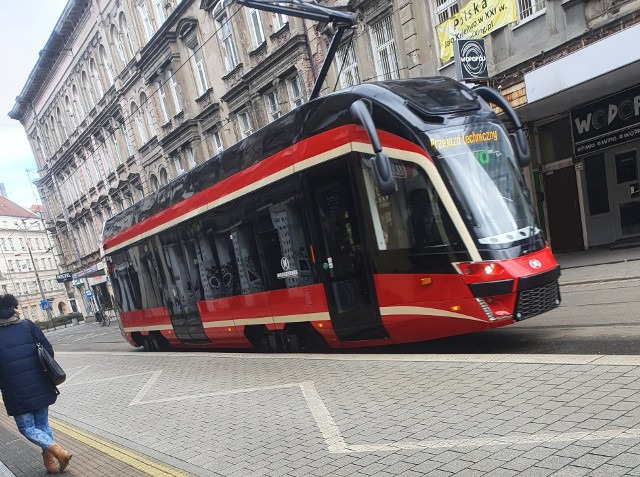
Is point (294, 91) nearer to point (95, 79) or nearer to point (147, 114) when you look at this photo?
→ point (147, 114)

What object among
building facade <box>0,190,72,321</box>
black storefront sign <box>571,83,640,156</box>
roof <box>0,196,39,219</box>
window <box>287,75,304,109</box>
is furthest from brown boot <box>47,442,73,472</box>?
roof <box>0,196,39,219</box>

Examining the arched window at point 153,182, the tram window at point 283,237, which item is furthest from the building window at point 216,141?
the tram window at point 283,237

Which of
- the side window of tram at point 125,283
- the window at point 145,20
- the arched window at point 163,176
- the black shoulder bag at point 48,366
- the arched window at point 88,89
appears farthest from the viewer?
the arched window at point 88,89

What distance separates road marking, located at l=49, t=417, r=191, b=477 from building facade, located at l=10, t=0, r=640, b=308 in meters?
8.11

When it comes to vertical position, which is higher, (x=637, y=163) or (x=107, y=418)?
(x=637, y=163)

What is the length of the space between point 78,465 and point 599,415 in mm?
4919

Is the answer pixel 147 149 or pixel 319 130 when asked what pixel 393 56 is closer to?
pixel 319 130

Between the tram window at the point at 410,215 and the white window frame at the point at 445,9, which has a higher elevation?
the white window frame at the point at 445,9

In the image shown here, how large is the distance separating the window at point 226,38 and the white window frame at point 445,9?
10.7m

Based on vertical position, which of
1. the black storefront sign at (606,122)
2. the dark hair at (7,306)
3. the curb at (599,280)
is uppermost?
the black storefront sign at (606,122)

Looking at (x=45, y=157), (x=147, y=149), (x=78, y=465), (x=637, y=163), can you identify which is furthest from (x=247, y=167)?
(x=45, y=157)

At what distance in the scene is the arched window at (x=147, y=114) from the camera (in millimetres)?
29694

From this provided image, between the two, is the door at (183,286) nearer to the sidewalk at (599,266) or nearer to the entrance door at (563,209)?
the sidewalk at (599,266)

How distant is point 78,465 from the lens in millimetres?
5121
